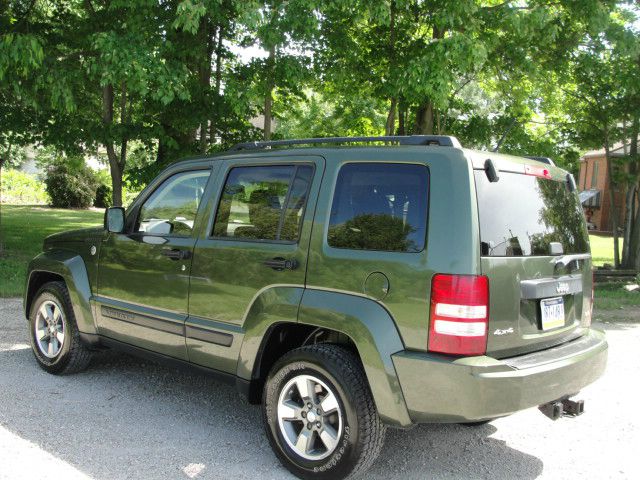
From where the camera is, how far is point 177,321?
4328 millimetres

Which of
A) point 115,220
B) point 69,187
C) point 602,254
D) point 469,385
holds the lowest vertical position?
point 602,254

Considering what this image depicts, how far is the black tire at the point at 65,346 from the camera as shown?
5.27 m

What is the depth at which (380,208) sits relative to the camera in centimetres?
346

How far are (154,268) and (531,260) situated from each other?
2605 millimetres

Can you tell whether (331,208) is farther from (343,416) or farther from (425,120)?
(425,120)

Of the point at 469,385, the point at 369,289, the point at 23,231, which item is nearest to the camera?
the point at 469,385

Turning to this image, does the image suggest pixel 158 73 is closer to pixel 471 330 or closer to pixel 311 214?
pixel 311 214

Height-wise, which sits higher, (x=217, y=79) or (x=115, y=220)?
(x=217, y=79)

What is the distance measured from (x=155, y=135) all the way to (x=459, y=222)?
8.87 metres

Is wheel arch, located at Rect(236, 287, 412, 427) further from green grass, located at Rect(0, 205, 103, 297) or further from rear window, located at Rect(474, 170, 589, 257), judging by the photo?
green grass, located at Rect(0, 205, 103, 297)

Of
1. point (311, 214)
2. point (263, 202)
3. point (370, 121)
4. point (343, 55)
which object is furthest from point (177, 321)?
point (370, 121)

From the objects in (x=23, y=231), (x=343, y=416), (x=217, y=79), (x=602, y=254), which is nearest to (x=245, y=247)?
(x=343, y=416)

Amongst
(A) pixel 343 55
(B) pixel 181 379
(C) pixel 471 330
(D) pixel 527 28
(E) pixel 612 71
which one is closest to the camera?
(C) pixel 471 330

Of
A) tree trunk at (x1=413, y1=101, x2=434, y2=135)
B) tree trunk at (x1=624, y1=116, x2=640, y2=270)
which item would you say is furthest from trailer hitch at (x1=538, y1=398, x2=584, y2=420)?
tree trunk at (x1=624, y1=116, x2=640, y2=270)
